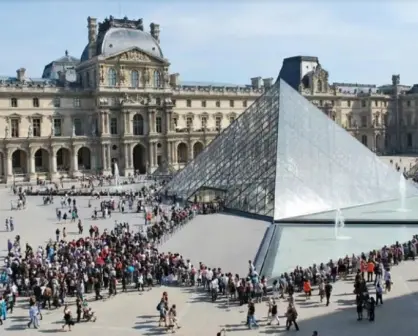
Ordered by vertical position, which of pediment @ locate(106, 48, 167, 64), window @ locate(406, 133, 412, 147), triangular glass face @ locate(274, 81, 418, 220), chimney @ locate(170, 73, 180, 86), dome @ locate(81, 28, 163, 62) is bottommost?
triangular glass face @ locate(274, 81, 418, 220)

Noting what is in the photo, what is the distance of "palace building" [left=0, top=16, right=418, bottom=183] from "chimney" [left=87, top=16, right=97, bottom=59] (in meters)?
0.07

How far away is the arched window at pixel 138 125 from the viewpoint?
54000 mm

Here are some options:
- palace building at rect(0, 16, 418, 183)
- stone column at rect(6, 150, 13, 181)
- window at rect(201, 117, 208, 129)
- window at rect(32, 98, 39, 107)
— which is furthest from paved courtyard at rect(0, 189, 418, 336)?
window at rect(201, 117, 208, 129)

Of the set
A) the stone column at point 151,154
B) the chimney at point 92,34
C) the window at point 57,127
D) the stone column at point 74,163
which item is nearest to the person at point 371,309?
the stone column at point 74,163

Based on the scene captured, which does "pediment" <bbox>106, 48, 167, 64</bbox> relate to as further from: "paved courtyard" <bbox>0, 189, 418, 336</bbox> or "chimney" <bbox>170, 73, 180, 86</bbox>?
"paved courtyard" <bbox>0, 189, 418, 336</bbox>

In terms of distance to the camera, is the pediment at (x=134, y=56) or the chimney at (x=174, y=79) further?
A: the chimney at (x=174, y=79)

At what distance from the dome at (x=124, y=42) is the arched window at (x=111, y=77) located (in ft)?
4.80

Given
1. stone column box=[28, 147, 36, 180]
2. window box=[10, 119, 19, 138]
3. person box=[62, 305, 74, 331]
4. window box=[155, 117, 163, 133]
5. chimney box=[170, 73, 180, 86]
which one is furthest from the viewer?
chimney box=[170, 73, 180, 86]

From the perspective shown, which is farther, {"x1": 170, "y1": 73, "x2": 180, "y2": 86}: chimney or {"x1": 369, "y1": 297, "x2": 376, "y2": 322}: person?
{"x1": 170, "y1": 73, "x2": 180, "y2": 86}: chimney

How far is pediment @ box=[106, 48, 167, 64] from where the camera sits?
173 feet

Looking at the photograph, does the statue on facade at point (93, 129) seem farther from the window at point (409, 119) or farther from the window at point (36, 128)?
the window at point (409, 119)

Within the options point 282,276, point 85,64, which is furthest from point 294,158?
point 85,64

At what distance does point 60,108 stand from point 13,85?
4331 mm

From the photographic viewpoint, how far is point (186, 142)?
187 ft
